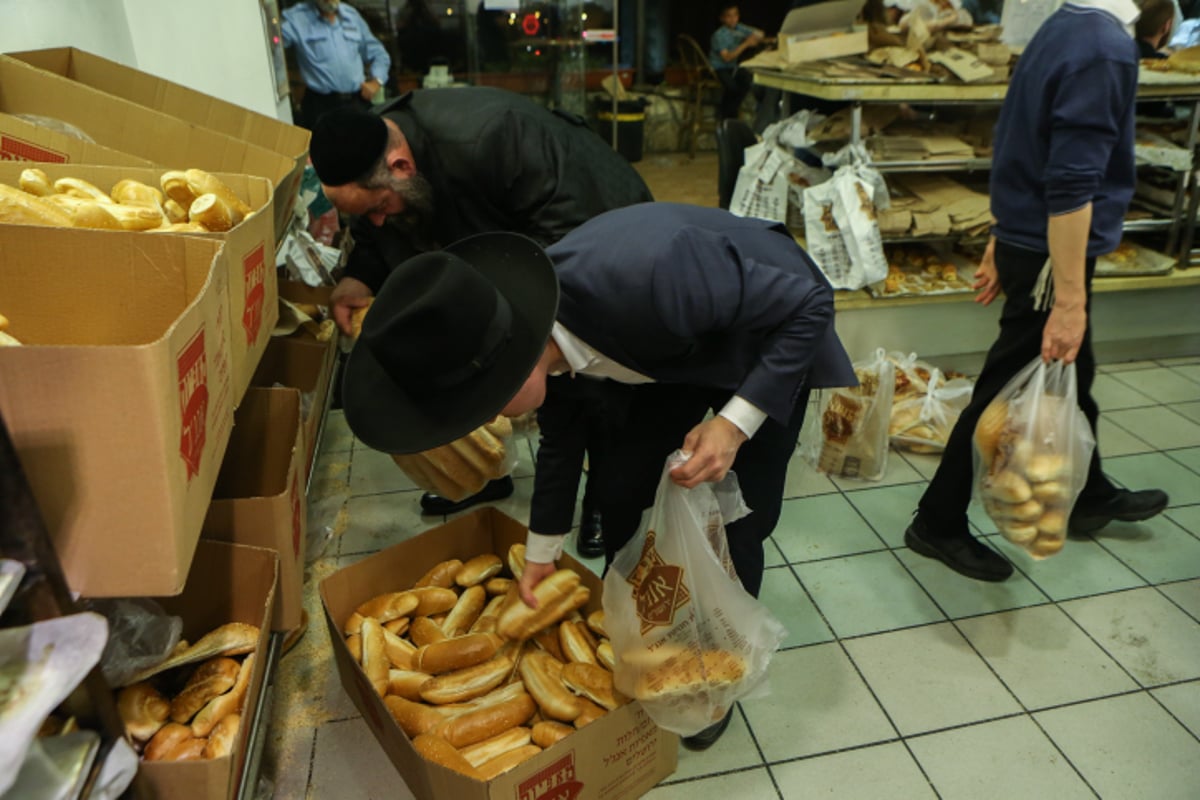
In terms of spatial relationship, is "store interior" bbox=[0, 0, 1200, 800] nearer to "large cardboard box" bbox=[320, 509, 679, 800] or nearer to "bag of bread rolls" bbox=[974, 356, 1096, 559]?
"large cardboard box" bbox=[320, 509, 679, 800]

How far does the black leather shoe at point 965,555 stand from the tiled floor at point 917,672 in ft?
0.10

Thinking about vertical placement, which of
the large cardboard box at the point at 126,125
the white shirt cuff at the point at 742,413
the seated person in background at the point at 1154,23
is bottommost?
the white shirt cuff at the point at 742,413

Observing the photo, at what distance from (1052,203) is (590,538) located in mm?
1500

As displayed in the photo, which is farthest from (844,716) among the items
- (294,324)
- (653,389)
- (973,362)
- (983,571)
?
(973,362)

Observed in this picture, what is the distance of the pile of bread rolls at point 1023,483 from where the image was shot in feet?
A: 6.57

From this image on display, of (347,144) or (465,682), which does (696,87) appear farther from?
(465,682)

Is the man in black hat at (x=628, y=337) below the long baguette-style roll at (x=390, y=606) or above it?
above

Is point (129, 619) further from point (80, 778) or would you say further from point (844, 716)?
point (844, 716)

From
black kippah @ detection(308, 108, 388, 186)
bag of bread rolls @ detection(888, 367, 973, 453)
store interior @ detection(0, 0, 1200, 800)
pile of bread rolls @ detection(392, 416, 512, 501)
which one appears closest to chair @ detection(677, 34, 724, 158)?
store interior @ detection(0, 0, 1200, 800)

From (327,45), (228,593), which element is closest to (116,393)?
(228,593)

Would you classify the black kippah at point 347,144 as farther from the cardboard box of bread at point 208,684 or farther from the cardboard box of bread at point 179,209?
the cardboard box of bread at point 208,684

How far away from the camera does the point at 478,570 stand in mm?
2062

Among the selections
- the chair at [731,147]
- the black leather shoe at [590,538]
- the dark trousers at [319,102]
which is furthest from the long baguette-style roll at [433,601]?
the dark trousers at [319,102]

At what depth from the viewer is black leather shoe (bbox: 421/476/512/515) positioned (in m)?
2.65
